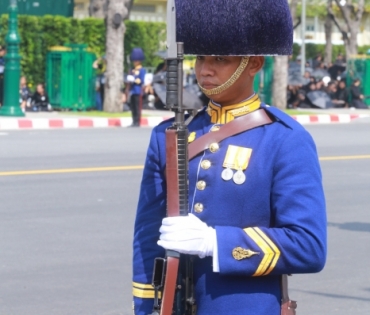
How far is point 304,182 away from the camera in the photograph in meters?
2.66

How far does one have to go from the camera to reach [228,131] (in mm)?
2787

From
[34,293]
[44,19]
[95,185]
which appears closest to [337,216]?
[95,185]

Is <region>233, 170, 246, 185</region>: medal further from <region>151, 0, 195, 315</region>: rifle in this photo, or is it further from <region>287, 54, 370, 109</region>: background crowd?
<region>287, 54, 370, 109</region>: background crowd

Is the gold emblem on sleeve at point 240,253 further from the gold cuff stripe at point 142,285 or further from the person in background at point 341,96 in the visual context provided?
the person in background at point 341,96

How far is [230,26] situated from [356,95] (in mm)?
26858

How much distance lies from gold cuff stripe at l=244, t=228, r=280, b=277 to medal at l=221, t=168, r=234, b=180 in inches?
7.0

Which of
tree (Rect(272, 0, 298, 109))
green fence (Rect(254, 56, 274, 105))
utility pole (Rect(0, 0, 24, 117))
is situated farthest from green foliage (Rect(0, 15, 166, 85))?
tree (Rect(272, 0, 298, 109))

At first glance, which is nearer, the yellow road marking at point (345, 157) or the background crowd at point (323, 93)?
the yellow road marking at point (345, 157)

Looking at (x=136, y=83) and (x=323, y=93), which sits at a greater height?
(x=136, y=83)

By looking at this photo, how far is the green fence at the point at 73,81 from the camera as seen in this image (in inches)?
943

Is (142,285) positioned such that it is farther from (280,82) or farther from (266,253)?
(280,82)

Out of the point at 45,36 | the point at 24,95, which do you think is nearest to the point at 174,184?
the point at 24,95

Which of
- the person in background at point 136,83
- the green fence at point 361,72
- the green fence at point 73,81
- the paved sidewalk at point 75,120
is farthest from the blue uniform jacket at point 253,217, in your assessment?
the green fence at point 361,72

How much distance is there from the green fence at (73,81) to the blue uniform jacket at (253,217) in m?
21.3
